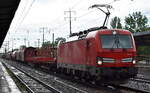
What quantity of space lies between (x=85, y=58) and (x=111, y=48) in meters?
2.26

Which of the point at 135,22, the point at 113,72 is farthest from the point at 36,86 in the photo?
the point at 135,22

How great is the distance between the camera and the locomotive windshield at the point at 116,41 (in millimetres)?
17156

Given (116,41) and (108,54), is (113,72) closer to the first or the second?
(108,54)

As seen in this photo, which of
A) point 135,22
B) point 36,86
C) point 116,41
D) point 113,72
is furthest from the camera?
point 135,22

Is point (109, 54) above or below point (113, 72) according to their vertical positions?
above

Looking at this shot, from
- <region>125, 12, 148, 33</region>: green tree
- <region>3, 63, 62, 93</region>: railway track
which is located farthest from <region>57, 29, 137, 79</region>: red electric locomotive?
<region>125, 12, 148, 33</region>: green tree

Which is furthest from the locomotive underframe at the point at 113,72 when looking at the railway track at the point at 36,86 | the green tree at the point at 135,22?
the green tree at the point at 135,22

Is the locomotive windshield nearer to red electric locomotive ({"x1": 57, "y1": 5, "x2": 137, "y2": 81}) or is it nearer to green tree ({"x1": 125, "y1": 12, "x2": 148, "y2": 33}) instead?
red electric locomotive ({"x1": 57, "y1": 5, "x2": 137, "y2": 81})

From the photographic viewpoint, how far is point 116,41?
1727 cm

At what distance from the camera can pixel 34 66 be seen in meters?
46.2

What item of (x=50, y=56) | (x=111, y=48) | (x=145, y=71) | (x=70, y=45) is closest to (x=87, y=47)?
(x=111, y=48)

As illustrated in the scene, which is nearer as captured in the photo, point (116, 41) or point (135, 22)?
point (116, 41)

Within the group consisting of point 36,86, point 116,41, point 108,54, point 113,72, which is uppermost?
point 116,41

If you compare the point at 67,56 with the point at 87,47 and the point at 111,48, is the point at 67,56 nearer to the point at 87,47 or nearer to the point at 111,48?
the point at 87,47
